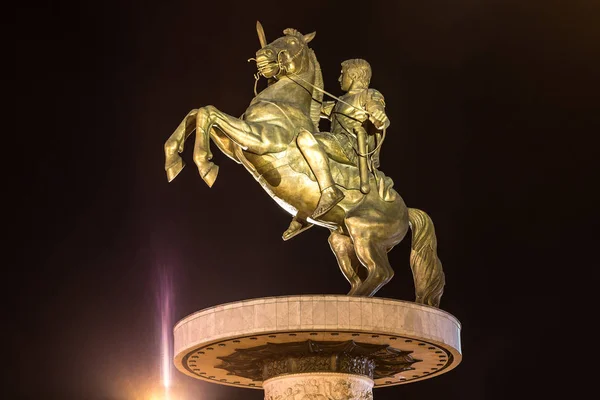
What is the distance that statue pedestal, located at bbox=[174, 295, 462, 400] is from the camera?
36.9 ft

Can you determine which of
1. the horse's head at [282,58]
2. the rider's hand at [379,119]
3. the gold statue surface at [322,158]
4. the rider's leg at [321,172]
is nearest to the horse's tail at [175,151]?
the gold statue surface at [322,158]

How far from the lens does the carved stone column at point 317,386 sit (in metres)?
12.0

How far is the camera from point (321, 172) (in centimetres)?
1305

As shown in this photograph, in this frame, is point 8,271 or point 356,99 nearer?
point 356,99

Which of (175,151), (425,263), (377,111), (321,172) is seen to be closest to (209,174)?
(175,151)

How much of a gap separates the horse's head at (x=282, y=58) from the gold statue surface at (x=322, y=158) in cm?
1

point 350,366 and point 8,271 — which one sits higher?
point 8,271

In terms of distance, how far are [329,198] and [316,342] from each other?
1.96 m

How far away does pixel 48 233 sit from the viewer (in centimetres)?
2117

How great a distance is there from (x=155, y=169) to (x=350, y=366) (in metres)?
10.7

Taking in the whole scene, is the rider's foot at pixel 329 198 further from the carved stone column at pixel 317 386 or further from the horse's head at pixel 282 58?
the carved stone column at pixel 317 386

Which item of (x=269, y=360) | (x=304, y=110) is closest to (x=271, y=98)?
(x=304, y=110)

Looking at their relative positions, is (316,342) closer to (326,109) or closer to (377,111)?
(377,111)

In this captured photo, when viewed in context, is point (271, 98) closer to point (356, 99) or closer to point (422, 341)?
point (356, 99)
